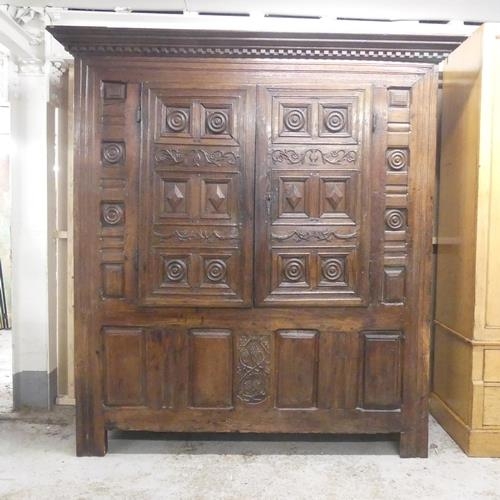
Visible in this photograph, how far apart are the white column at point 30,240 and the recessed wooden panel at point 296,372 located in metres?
1.59

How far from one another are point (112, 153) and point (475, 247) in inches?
77.2

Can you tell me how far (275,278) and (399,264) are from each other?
65 centimetres

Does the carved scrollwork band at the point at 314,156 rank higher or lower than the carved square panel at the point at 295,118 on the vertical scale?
lower

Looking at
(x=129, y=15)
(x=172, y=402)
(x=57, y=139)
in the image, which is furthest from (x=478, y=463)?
(x=129, y=15)

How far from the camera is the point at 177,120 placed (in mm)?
2270

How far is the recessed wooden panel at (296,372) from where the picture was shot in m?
2.34

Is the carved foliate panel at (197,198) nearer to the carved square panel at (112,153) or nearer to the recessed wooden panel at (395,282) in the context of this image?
the carved square panel at (112,153)

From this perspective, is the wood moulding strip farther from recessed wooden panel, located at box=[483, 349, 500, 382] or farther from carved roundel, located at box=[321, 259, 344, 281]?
recessed wooden panel, located at box=[483, 349, 500, 382]

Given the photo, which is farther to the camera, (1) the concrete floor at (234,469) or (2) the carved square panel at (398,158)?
(2) the carved square panel at (398,158)

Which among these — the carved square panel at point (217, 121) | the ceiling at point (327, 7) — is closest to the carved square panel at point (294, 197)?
the carved square panel at point (217, 121)

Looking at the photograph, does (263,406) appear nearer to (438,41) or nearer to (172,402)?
(172,402)

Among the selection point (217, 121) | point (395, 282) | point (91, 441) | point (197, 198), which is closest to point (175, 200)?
point (197, 198)

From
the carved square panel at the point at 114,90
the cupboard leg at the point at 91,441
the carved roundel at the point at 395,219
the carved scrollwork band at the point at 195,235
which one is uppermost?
the carved square panel at the point at 114,90

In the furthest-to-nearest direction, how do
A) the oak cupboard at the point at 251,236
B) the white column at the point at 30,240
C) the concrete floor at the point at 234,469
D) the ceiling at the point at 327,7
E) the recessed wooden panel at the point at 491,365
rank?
the white column at the point at 30,240 → the ceiling at the point at 327,7 → the recessed wooden panel at the point at 491,365 → the oak cupboard at the point at 251,236 → the concrete floor at the point at 234,469
